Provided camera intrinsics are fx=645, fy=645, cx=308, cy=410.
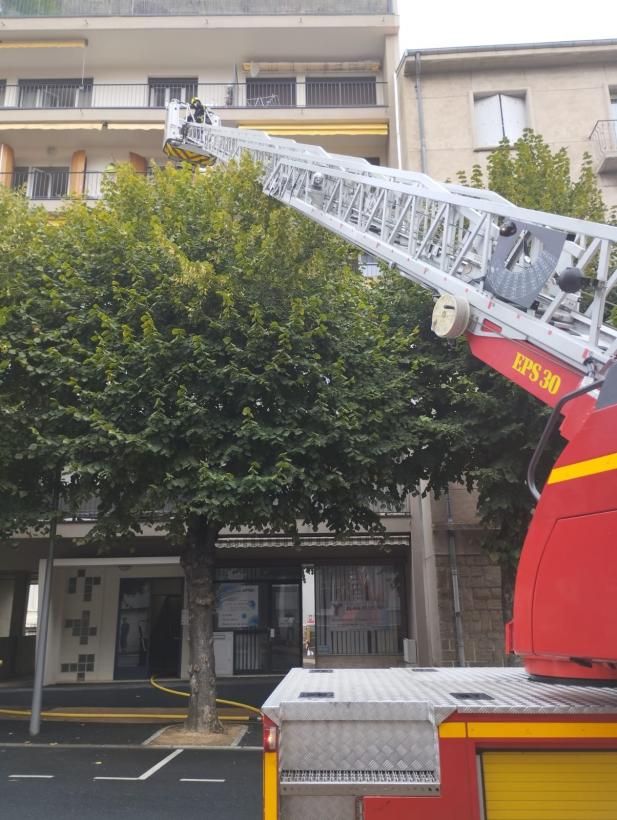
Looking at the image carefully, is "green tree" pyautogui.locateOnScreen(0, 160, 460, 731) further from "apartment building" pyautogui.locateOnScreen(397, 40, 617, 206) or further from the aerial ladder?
"apartment building" pyautogui.locateOnScreen(397, 40, 617, 206)

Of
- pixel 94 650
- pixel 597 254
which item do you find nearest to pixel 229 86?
pixel 94 650

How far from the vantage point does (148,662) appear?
17344 millimetres

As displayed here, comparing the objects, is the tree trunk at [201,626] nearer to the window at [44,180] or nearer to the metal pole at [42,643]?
the metal pole at [42,643]

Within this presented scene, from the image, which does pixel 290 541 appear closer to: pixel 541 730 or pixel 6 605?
pixel 6 605

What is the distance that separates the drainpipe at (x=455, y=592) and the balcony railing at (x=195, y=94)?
1334cm

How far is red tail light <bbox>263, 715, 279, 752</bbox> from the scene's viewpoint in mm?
3377

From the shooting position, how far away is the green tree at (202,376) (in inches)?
356

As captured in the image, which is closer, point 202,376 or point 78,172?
point 202,376

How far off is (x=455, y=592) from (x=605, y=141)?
1164cm

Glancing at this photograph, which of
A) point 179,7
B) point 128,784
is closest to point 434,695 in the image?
point 128,784

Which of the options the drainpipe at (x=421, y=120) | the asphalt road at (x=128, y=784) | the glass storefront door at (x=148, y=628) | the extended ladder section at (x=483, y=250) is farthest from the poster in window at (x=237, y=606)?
the drainpipe at (x=421, y=120)

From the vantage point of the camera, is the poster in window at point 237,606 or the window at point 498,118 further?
the poster in window at point 237,606

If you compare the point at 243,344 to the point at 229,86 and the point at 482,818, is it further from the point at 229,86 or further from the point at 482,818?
the point at 229,86

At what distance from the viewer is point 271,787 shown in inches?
131
